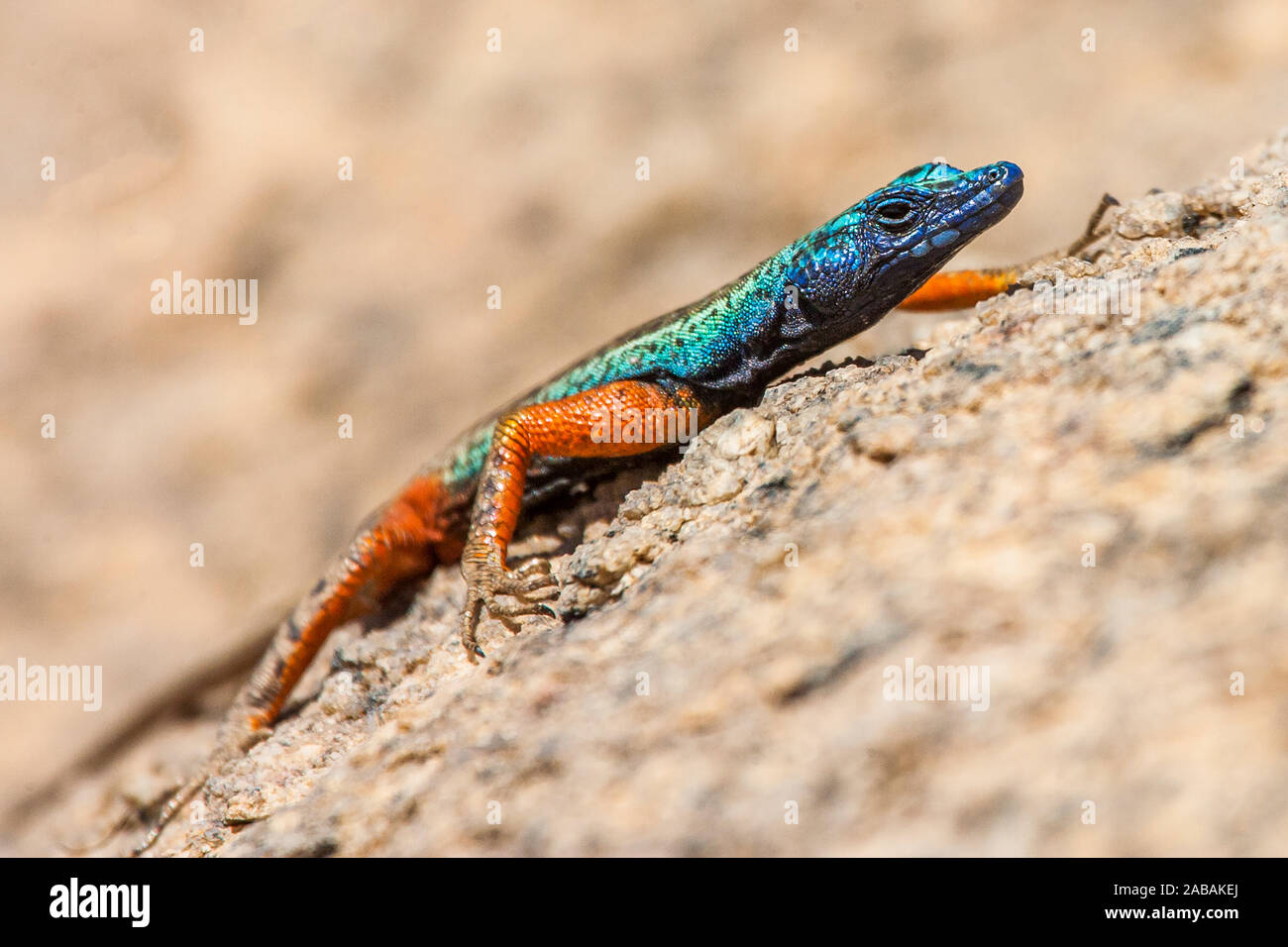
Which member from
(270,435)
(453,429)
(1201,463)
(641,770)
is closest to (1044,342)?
(1201,463)

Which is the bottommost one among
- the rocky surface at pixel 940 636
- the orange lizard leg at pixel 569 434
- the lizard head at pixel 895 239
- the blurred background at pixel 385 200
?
the rocky surface at pixel 940 636

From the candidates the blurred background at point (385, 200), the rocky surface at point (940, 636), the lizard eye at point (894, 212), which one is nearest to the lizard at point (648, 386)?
the lizard eye at point (894, 212)

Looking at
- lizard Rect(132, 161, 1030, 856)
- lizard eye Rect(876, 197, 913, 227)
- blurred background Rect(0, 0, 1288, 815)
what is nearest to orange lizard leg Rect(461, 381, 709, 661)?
lizard Rect(132, 161, 1030, 856)

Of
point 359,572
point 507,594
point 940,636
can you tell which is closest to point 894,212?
point 507,594

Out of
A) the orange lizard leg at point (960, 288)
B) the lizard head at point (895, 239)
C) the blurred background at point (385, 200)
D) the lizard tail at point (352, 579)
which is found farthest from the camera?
the blurred background at point (385, 200)

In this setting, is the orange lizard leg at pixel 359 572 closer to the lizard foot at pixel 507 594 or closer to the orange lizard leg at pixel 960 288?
the lizard foot at pixel 507 594

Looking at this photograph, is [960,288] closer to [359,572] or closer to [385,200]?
[359,572]

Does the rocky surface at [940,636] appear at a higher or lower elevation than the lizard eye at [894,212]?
lower
